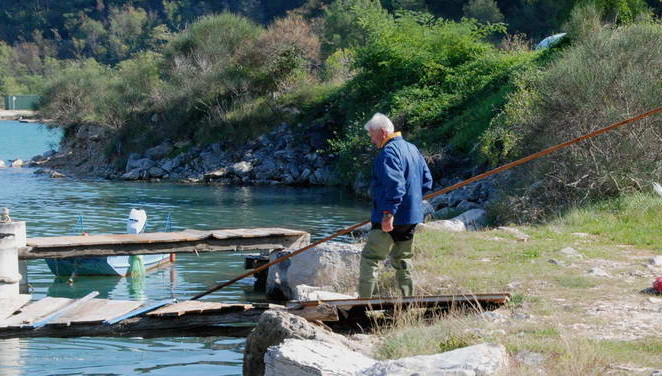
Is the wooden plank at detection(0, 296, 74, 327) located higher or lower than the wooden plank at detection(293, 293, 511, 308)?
lower

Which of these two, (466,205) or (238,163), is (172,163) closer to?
(238,163)

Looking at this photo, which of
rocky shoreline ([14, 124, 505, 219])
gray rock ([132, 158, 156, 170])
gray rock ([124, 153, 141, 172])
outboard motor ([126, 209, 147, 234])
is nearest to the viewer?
outboard motor ([126, 209, 147, 234])

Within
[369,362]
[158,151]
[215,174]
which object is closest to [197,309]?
[369,362]

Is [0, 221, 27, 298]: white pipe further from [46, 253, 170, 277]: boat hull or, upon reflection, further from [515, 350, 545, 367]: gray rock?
[515, 350, 545, 367]: gray rock

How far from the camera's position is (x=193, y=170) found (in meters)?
44.2

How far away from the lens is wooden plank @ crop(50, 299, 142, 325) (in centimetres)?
1141

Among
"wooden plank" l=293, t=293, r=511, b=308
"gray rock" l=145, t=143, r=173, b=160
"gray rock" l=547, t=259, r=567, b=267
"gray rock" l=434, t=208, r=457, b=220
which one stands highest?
"gray rock" l=145, t=143, r=173, b=160

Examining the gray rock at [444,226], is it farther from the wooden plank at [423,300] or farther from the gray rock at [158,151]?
the gray rock at [158,151]

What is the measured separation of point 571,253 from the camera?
1257cm

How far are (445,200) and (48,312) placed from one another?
54.1 ft

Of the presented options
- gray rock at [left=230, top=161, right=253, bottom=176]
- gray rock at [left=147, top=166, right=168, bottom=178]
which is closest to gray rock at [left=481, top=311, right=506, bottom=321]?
gray rock at [left=230, top=161, right=253, bottom=176]

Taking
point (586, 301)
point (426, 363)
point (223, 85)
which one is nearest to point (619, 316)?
point (586, 301)

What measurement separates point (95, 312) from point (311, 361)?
5.39 meters

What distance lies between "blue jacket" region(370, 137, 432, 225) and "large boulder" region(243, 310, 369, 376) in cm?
150
